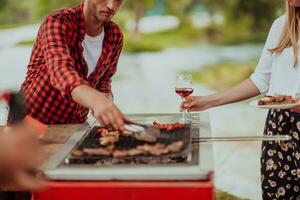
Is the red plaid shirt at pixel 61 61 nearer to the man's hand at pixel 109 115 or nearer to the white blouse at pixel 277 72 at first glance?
the man's hand at pixel 109 115

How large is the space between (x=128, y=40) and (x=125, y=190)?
6445 mm

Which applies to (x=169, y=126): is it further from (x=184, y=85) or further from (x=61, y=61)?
(x=61, y=61)

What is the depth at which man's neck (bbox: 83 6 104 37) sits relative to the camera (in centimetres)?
281

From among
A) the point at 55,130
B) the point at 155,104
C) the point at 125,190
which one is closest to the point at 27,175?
the point at 125,190

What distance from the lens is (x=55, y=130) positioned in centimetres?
261

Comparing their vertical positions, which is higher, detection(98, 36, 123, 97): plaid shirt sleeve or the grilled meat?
detection(98, 36, 123, 97): plaid shirt sleeve

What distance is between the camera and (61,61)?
2457 millimetres

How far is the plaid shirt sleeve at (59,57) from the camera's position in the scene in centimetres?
234

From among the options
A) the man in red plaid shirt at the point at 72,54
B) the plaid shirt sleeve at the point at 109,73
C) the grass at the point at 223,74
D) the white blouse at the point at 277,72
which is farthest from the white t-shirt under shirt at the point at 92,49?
the grass at the point at 223,74

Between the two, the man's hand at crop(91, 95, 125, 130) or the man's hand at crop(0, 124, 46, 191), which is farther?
the man's hand at crop(91, 95, 125, 130)

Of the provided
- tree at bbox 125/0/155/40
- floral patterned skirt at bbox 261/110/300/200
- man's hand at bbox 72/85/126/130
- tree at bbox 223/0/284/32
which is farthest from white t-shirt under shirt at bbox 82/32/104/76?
tree at bbox 223/0/284/32

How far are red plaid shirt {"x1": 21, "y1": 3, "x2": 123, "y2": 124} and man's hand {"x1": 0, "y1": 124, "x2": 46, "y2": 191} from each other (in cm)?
117

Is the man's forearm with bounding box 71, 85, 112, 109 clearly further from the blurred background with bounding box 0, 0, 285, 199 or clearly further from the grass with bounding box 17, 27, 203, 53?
the grass with bounding box 17, 27, 203, 53

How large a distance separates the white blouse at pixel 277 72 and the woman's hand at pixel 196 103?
32 centimetres
